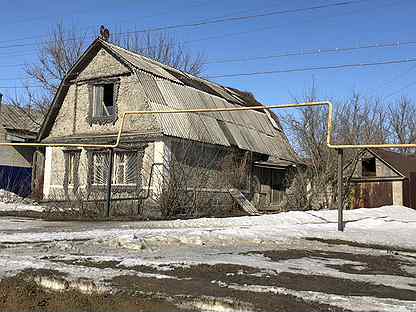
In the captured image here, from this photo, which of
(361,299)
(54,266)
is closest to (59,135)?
(54,266)

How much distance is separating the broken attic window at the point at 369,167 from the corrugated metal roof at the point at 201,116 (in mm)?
6976

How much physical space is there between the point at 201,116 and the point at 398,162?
644 inches

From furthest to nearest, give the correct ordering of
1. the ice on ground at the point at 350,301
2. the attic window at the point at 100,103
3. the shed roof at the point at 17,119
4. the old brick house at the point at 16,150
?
the shed roof at the point at 17,119
the old brick house at the point at 16,150
the attic window at the point at 100,103
the ice on ground at the point at 350,301

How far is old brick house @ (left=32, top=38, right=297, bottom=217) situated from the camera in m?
21.1

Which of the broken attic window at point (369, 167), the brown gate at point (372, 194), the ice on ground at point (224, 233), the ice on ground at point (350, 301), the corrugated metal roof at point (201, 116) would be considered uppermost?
the corrugated metal roof at point (201, 116)

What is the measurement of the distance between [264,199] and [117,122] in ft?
31.5

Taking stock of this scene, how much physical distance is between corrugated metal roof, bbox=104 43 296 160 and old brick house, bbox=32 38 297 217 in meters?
0.06

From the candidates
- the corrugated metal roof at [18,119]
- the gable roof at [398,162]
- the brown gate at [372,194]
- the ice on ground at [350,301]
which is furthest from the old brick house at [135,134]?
the ice on ground at [350,301]

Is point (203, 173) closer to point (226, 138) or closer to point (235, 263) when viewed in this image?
point (226, 138)

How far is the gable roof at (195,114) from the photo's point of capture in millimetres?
22125

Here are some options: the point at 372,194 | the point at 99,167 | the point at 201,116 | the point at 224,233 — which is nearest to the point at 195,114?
the point at 201,116

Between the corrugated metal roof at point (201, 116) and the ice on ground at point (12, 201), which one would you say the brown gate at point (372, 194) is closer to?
the corrugated metal roof at point (201, 116)

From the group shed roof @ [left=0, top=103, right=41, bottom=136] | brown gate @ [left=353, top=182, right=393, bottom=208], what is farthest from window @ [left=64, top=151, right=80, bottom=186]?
brown gate @ [left=353, top=182, right=393, bottom=208]

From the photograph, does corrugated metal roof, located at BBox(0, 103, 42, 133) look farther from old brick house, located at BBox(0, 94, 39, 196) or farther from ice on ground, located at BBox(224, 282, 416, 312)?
ice on ground, located at BBox(224, 282, 416, 312)
